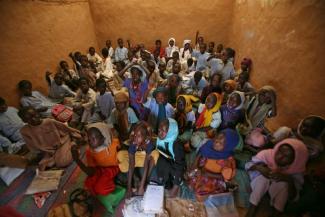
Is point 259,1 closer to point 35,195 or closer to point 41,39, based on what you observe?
point 41,39

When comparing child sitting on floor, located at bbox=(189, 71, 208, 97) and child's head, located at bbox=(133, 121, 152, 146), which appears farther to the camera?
child sitting on floor, located at bbox=(189, 71, 208, 97)

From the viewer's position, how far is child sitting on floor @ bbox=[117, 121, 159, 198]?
2426mm

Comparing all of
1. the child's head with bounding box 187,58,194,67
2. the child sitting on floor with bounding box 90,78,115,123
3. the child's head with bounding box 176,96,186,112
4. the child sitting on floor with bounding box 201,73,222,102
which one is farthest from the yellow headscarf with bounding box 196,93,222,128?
the child's head with bounding box 187,58,194,67

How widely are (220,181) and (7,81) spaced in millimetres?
4257

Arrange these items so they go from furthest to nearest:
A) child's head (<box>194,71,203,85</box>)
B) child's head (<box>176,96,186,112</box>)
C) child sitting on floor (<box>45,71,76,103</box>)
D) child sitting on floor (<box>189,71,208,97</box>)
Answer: child sitting on floor (<box>189,71,208,97</box>) → child's head (<box>194,71,203,85</box>) → child sitting on floor (<box>45,71,76,103</box>) → child's head (<box>176,96,186,112</box>)

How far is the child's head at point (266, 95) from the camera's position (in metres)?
3.30

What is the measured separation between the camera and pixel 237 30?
6.37 m

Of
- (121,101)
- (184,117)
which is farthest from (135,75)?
(184,117)

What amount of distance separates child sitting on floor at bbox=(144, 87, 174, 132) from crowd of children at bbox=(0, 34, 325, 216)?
0.02 metres

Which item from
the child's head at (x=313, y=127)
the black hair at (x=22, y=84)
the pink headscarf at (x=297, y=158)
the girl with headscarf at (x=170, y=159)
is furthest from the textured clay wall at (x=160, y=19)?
the pink headscarf at (x=297, y=158)

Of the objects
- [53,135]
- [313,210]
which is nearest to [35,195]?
[53,135]

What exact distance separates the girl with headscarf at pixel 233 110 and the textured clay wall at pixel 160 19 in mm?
4596

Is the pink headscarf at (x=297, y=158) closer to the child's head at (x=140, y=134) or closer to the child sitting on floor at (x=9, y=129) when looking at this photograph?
the child's head at (x=140, y=134)

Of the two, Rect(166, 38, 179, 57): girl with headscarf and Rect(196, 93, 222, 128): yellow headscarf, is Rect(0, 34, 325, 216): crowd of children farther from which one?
Rect(166, 38, 179, 57): girl with headscarf
